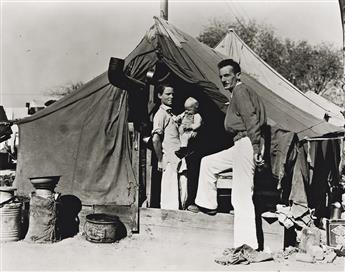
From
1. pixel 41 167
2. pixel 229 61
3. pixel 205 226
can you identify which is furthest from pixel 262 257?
pixel 41 167

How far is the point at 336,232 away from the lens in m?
5.19

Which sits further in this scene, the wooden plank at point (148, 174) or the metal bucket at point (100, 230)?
the wooden plank at point (148, 174)

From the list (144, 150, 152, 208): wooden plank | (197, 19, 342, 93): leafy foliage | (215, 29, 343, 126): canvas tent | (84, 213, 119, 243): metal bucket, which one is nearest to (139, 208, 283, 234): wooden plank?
(144, 150, 152, 208): wooden plank

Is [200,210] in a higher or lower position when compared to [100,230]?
higher

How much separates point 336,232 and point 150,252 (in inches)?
83.2

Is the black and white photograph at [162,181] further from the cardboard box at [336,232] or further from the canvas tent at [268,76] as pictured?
the canvas tent at [268,76]

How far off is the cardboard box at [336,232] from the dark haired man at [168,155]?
175 cm

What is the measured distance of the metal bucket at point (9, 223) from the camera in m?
5.64

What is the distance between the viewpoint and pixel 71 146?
6.61 m

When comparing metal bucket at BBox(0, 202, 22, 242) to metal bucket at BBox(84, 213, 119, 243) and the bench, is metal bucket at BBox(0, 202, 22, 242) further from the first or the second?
the bench

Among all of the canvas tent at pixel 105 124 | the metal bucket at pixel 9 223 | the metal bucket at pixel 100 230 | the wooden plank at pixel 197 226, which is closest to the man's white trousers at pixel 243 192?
the wooden plank at pixel 197 226

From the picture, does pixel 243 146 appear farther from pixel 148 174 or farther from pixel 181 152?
pixel 148 174

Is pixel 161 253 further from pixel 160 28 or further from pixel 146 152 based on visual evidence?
pixel 160 28

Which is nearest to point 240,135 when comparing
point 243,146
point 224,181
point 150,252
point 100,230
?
point 243,146
